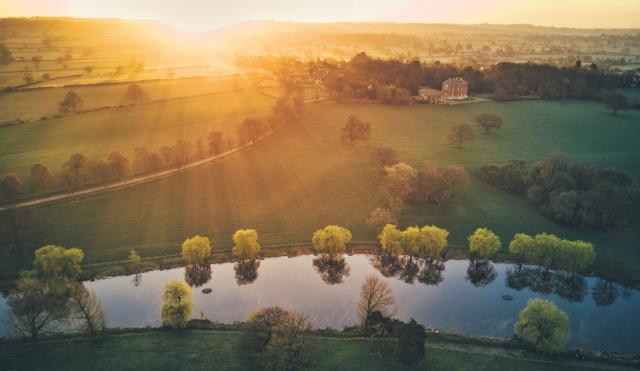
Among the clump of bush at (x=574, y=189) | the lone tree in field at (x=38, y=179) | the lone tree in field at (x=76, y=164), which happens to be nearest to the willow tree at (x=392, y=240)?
the clump of bush at (x=574, y=189)

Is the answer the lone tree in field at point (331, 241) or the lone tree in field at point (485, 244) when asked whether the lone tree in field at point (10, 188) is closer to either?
the lone tree in field at point (331, 241)

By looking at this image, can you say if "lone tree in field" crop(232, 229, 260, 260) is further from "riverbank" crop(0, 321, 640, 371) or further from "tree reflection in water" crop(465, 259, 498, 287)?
"tree reflection in water" crop(465, 259, 498, 287)

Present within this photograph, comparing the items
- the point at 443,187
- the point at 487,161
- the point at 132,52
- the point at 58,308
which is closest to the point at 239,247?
the point at 58,308

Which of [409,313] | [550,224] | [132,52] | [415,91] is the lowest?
[409,313]

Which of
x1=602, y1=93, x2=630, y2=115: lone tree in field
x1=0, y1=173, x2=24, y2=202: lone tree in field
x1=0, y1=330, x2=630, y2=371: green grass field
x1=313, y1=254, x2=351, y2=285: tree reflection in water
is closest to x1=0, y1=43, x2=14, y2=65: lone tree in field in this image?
x1=0, y1=173, x2=24, y2=202: lone tree in field

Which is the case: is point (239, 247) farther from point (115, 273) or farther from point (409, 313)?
point (409, 313)

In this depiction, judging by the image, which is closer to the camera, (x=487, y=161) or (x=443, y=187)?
(x=443, y=187)

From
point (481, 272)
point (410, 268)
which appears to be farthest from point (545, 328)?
point (410, 268)
